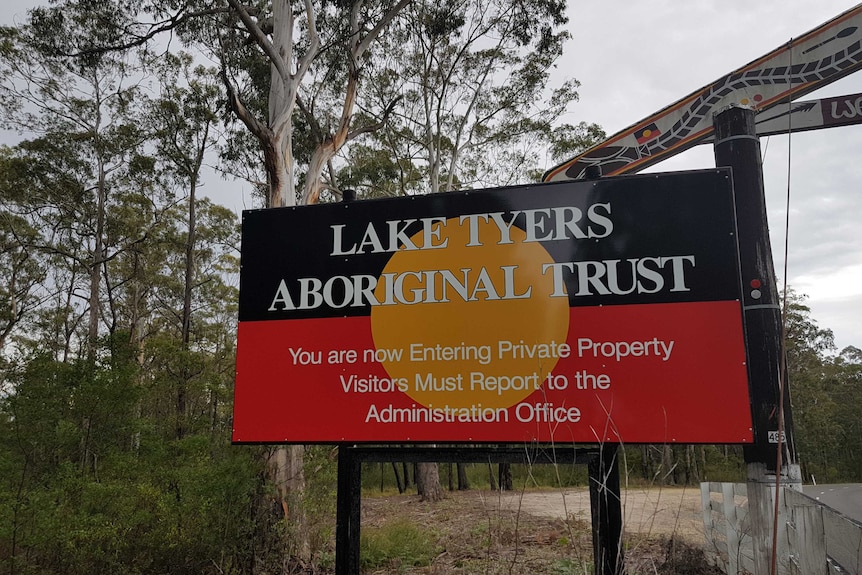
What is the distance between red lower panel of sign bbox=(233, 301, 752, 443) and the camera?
3615 mm

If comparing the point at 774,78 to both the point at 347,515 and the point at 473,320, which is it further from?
the point at 347,515

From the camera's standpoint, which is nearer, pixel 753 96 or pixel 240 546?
pixel 753 96

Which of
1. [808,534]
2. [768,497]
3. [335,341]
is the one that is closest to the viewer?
[808,534]

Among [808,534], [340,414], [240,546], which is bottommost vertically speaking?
[240,546]

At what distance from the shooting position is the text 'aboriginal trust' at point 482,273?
3803 millimetres

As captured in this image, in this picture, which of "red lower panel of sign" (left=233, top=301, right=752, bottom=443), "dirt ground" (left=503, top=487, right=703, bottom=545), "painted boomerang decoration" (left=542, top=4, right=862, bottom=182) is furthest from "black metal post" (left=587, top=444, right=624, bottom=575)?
"painted boomerang decoration" (left=542, top=4, right=862, bottom=182)

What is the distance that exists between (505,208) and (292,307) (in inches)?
62.5

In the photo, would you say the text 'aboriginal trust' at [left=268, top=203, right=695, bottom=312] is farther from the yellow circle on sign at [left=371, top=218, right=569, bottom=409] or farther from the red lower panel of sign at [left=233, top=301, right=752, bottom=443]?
the red lower panel of sign at [left=233, top=301, right=752, bottom=443]

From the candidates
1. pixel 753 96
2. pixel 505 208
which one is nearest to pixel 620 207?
pixel 505 208

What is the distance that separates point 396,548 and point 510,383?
4.65 meters

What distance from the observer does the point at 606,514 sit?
3.39m

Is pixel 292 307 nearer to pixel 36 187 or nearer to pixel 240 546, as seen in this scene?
pixel 240 546

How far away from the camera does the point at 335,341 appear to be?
163 inches

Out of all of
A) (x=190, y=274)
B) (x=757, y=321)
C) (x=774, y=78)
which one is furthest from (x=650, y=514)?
(x=190, y=274)
